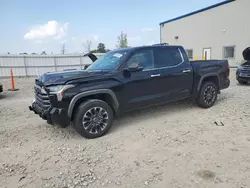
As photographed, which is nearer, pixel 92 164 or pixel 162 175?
pixel 162 175

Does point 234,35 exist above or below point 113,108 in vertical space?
above

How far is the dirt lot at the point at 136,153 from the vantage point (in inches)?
105

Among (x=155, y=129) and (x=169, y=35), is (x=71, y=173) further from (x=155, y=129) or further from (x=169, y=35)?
(x=169, y=35)

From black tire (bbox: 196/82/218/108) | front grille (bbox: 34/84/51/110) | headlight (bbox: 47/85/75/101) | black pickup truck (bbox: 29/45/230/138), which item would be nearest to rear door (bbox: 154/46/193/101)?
black pickup truck (bbox: 29/45/230/138)

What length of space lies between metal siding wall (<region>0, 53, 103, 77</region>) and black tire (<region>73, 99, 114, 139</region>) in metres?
13.5

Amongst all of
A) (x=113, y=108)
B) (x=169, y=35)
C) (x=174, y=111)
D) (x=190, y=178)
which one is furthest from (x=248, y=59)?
(x=169, y=35)

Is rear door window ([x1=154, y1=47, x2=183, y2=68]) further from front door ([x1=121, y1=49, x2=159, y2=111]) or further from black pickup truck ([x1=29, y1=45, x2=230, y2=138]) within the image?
front door ([x1=121, y1=49, x2=159, y2=111])

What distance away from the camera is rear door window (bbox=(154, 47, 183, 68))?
4.84 m

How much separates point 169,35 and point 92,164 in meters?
23.1

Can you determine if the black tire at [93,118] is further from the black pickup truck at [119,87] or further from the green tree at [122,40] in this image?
the green tree at [122,40]

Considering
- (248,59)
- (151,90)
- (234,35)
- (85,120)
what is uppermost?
(234,35)

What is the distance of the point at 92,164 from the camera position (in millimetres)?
3102

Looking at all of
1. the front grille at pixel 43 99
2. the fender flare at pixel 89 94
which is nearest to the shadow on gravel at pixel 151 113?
the fender flare at pixel 89 94

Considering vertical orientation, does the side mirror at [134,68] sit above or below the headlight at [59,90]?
above
